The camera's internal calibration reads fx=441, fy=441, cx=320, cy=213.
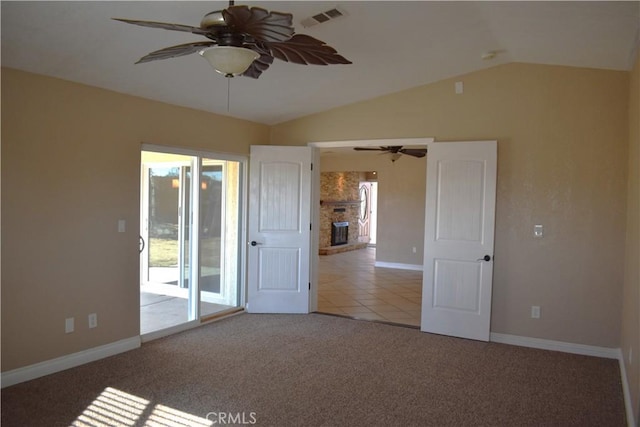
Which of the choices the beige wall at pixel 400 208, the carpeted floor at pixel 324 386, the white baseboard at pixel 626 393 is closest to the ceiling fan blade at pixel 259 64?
the carpeted floor at pixel 324 386

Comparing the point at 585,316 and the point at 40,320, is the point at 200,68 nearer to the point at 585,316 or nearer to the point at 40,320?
the point at 40,320

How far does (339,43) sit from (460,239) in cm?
245

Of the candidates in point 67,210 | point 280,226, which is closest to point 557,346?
point 280,226

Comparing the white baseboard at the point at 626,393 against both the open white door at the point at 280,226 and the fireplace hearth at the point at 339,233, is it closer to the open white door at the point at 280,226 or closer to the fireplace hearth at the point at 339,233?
the open white door at the point at 280,226

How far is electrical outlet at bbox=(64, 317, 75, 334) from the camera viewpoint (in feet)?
12.4

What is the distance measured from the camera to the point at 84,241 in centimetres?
389

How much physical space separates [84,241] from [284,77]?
2391 millimetres

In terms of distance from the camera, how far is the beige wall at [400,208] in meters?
9.23

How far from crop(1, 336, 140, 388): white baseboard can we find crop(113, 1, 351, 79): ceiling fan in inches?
107

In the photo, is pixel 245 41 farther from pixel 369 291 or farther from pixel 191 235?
pixel 369 291

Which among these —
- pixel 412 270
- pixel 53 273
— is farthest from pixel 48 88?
pixel 412 270

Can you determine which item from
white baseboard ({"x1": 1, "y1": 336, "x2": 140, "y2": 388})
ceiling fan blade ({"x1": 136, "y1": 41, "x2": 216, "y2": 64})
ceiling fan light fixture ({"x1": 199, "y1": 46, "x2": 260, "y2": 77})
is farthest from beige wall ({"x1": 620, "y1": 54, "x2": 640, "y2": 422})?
white baseboard ({"x1": 1, "y1": 336, "x2": 140, "y2": 388})

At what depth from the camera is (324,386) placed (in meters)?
3.49

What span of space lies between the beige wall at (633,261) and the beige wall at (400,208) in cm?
521
